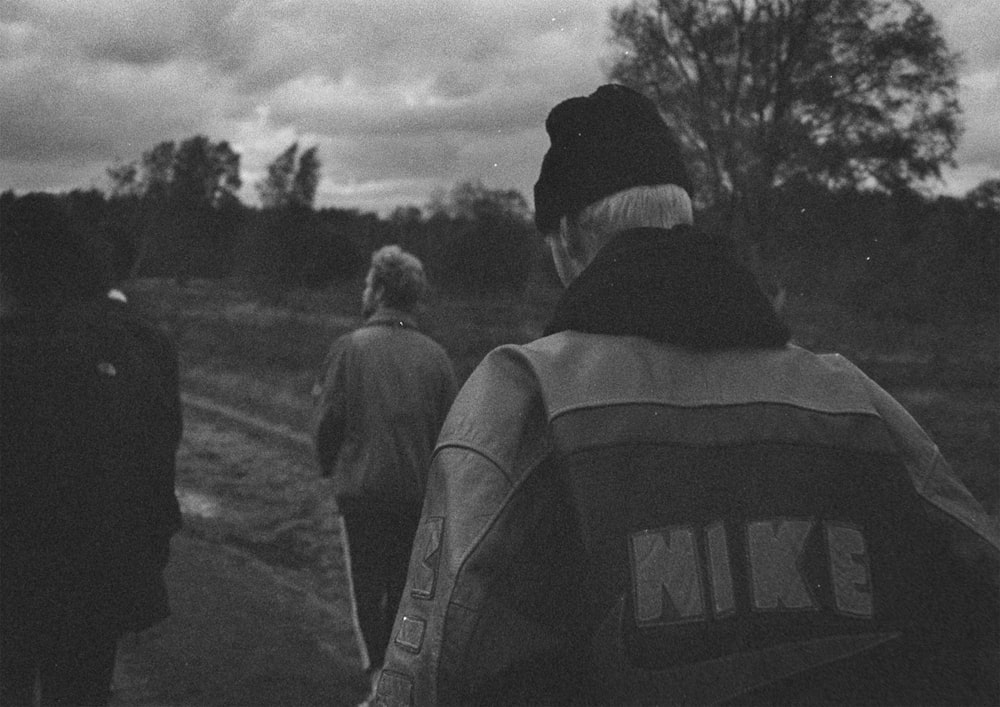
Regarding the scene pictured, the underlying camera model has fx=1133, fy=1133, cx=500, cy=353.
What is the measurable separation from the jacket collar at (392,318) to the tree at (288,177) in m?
75.0

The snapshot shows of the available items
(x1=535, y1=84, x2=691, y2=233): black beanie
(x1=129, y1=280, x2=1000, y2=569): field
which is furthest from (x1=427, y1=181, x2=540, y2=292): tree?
(x1=535, y1=84, x2=691, y2=233): black beanie

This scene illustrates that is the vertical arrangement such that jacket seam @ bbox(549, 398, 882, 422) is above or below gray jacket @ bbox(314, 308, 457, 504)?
above

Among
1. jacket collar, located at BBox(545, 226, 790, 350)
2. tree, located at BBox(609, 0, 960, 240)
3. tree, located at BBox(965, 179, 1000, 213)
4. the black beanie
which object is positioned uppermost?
tree, located at BBox(609, 0, 960, 240)

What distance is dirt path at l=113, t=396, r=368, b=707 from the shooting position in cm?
486

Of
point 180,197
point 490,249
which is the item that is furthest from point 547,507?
point 180,197

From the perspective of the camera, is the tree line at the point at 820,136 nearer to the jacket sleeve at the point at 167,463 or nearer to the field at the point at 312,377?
the field at the point at 312,377

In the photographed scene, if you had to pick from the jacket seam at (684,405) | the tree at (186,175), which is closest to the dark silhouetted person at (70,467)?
the jacket seam at (684,405)

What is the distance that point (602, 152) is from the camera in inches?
66.7

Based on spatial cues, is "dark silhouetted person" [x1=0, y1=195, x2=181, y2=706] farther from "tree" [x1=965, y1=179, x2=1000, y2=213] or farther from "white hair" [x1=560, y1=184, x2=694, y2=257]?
"tree" [x1=965, y1=179, x2=1000, y2=213]

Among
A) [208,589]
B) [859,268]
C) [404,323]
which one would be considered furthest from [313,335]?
[404,323]

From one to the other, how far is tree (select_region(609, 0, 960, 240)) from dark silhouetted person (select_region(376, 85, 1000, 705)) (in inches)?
585

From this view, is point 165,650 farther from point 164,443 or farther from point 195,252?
point 195,252

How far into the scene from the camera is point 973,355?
16500 millimetres

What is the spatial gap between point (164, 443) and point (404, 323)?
69.0 inches
